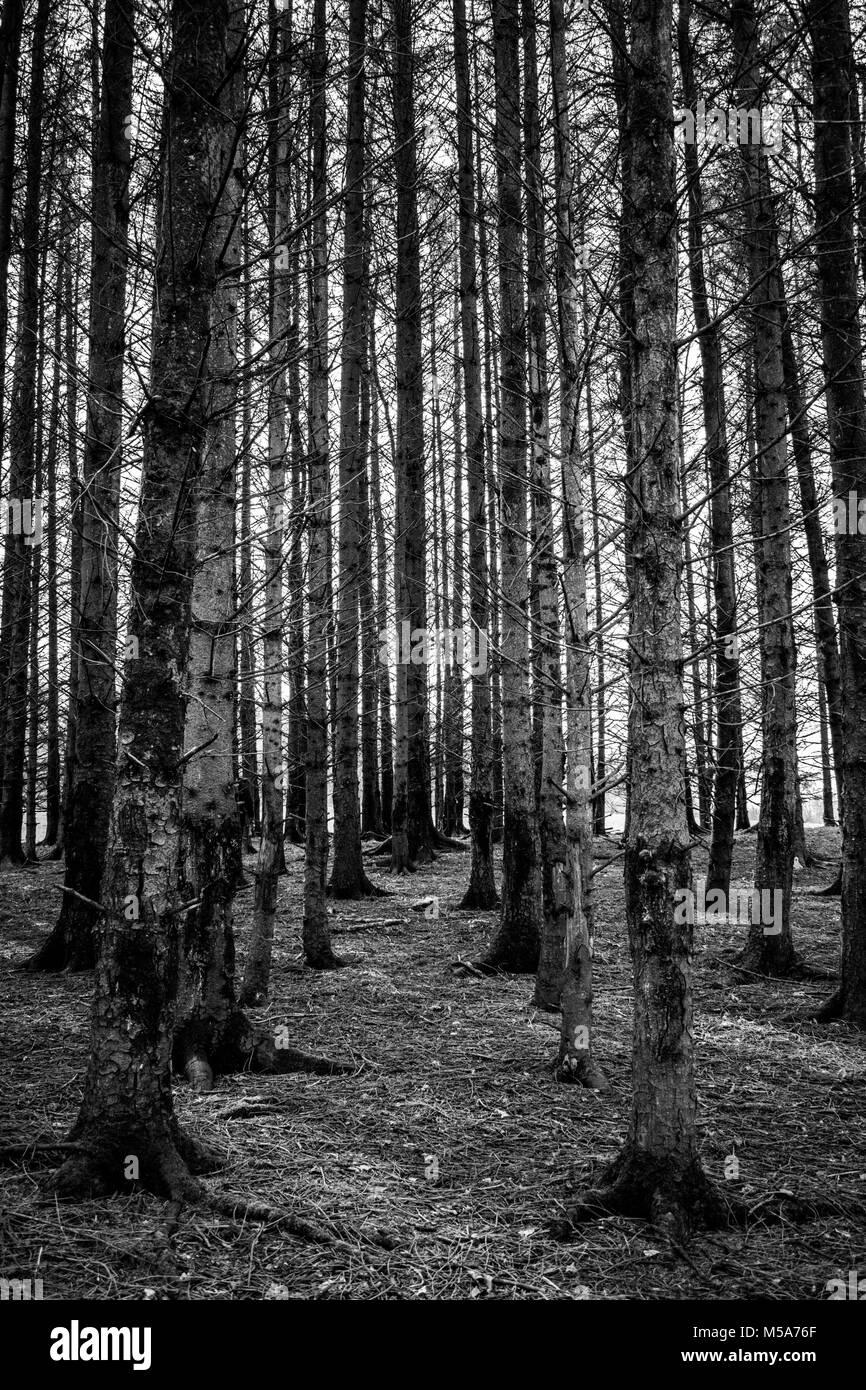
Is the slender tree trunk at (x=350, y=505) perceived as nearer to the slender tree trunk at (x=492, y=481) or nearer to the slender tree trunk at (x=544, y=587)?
the slender tree trunk at (x=492, y=481)

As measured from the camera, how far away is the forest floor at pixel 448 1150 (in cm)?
312

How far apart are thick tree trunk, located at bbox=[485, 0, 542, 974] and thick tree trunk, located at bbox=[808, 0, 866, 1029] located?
2407mm

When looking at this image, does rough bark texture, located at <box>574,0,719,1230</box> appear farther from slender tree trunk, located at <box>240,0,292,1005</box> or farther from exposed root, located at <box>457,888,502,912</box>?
exposed root, located at <box>457,888,502,912</box>

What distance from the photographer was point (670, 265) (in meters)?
3.76

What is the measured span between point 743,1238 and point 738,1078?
216 centimetres

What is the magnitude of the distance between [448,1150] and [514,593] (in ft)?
15.2

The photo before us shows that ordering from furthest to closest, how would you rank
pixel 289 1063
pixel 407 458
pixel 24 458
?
pixel 407 458
pixel 24 458
pixel 289 1063

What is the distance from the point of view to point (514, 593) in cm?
769

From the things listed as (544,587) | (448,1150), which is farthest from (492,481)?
(448,1150)

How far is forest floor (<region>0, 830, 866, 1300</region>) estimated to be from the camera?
10.2 feet

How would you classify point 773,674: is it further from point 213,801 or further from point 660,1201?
point 660,1201

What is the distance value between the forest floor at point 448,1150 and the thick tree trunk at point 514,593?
0.68 m

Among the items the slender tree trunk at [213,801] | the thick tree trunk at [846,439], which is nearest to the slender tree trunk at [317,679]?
the slender tree trunk at [213,801]

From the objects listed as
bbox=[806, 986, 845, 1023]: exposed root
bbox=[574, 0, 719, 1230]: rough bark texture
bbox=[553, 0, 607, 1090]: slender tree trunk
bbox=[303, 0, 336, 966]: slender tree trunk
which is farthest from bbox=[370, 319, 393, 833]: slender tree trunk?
bbox=[574, 0, 719, 1230]: rough bark texture
